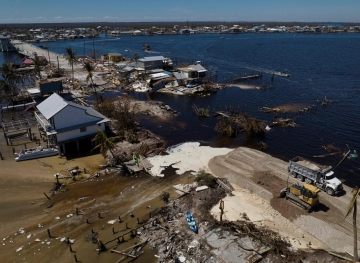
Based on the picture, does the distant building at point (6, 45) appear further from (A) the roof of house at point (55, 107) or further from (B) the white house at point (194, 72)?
(A) the roof of house at point (55, 107)

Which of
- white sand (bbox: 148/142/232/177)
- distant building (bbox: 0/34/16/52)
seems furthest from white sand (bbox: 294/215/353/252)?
distant building (bbox: 0/34/16/52)

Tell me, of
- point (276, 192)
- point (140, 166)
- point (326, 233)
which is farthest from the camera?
point (140, 166)

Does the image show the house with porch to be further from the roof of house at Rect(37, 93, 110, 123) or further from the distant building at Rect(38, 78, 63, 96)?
the roof of house at Rect(37, 93, 110, 123)

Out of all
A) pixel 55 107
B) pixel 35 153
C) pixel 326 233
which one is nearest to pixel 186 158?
pixel 326 233

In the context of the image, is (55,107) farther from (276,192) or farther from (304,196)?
(304,196)

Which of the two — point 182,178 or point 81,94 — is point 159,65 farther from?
point 182,178
